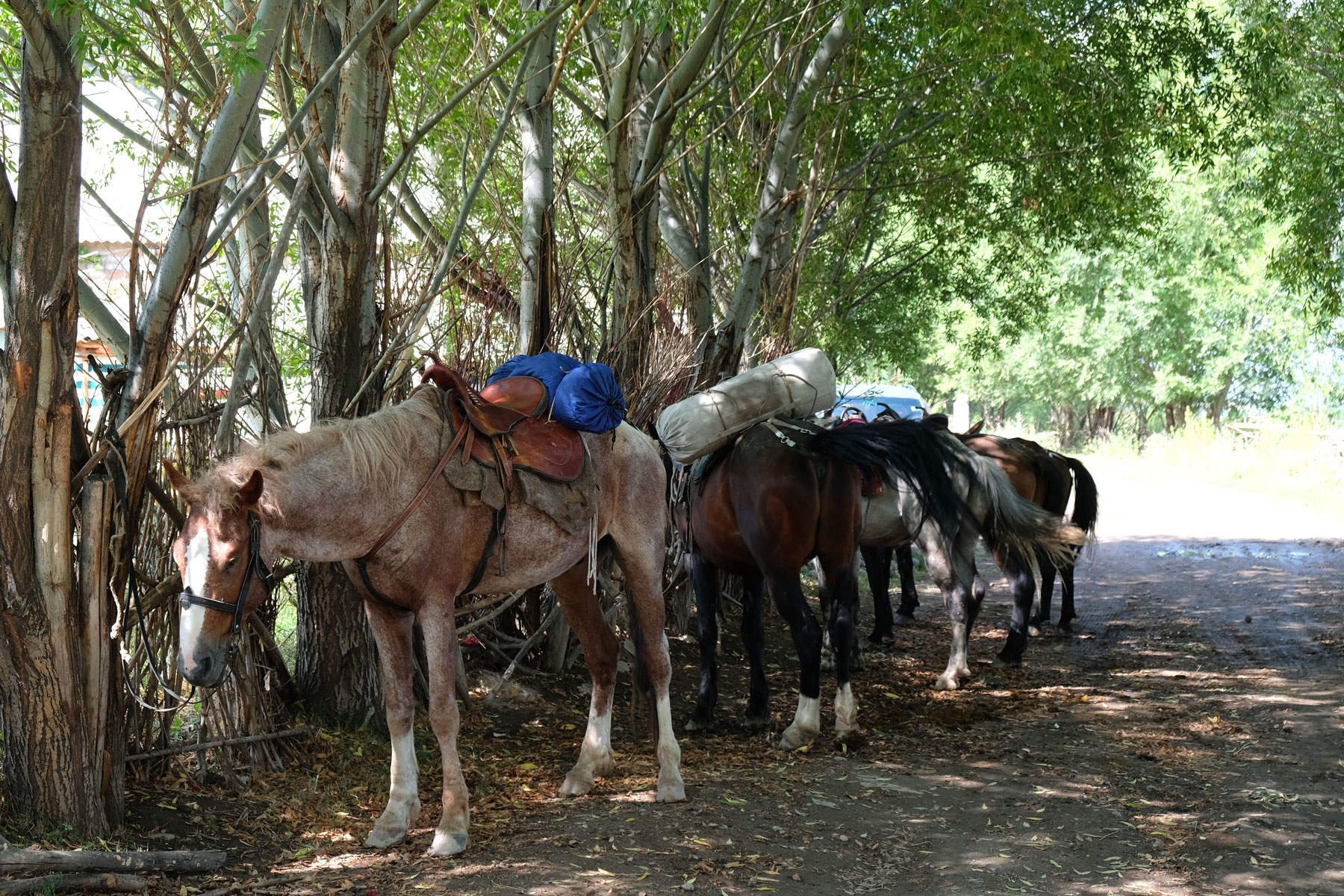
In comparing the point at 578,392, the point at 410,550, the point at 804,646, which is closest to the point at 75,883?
the point at 410,550

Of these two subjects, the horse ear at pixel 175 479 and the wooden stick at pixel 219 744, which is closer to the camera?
the horse ear at pixel 175 479

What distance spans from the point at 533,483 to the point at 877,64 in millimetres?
8802

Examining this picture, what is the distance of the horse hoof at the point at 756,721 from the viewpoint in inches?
247

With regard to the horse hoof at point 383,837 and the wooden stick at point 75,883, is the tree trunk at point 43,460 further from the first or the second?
the horse hoof at point 383,837

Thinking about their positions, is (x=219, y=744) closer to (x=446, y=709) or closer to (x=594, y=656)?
(x=446, y=709)

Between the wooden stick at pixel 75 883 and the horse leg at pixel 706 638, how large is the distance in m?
3.36

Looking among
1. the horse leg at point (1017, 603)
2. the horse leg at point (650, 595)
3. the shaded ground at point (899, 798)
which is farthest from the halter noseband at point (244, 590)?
the horse leg at point (1017, 603)

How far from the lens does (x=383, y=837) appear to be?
4.17 meters

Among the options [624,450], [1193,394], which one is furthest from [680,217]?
[1193,394]

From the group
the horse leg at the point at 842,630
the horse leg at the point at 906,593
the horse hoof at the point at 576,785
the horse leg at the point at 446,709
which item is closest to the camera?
the horse leg at the point at 446,709

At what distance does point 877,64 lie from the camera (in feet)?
38.3

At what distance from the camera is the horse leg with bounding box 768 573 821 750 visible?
596cm

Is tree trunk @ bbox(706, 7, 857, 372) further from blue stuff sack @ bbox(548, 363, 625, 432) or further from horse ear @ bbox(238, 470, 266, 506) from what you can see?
horse ear @ bbox(238, 470, 266, 506)

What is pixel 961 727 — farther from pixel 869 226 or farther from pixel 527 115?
pixel 869 226
